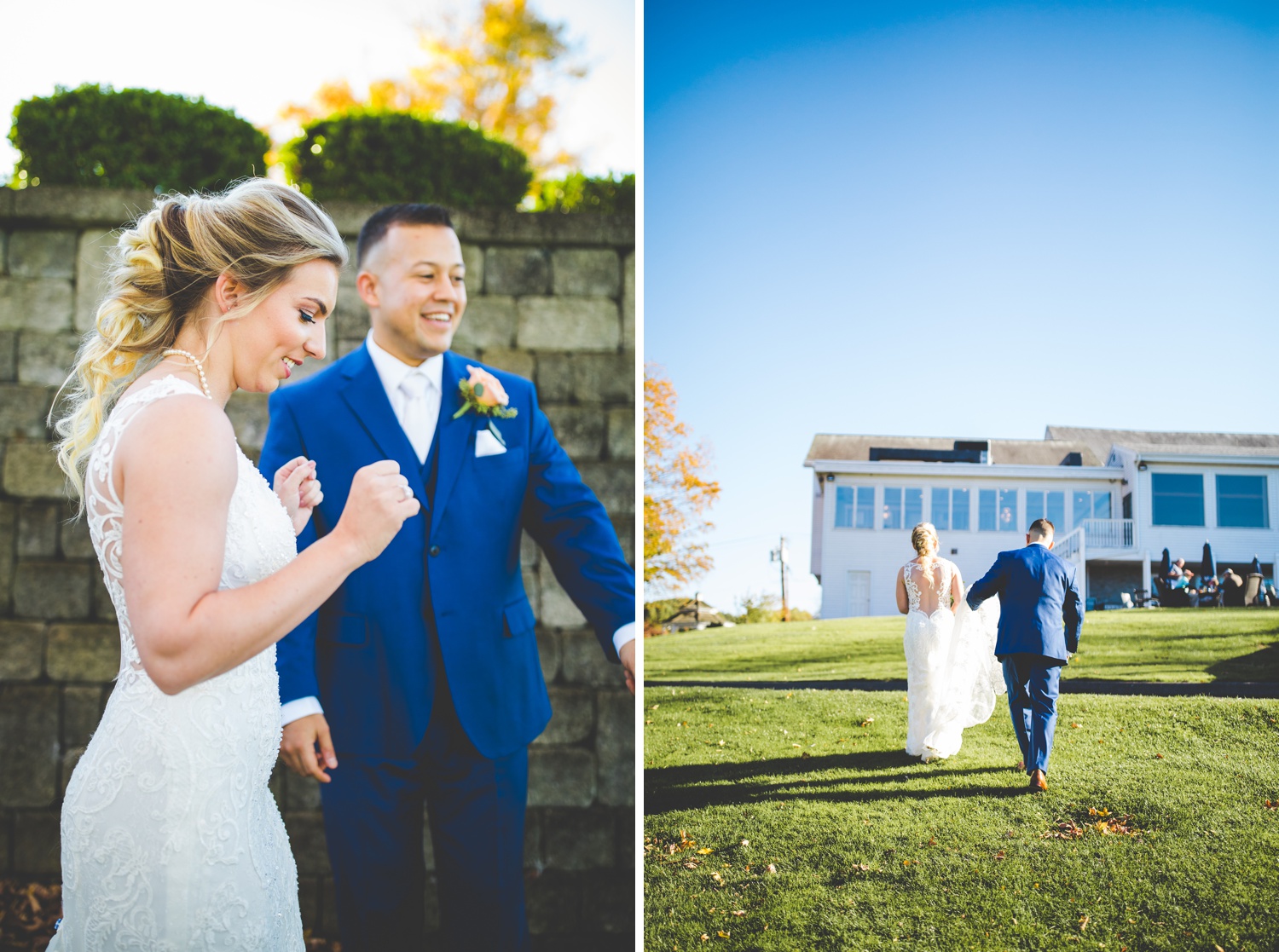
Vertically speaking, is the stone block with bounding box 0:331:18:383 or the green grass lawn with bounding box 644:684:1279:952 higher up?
the stone block with bounding box 0:331:18:383

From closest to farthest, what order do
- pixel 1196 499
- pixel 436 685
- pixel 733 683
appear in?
pixel 436 685
pixel 1196 499
pixel 733 683

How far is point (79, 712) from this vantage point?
3.18 m

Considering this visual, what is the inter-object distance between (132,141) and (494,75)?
343cm

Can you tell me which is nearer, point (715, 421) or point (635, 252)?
point (635, 252)

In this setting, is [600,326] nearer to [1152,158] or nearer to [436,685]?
[436,685]

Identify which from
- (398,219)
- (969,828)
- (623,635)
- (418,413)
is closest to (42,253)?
(398,219)

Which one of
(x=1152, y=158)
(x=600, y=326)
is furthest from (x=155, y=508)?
(x=1152, y=158)

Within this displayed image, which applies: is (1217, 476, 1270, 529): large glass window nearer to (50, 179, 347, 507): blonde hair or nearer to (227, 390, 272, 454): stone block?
(50, 179, 347, 507): blonde hair

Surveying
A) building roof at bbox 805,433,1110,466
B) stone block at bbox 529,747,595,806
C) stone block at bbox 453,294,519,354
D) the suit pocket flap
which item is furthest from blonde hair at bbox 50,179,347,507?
building roof at bbox 805,433,1110,466

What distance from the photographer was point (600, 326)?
3359 millimetres

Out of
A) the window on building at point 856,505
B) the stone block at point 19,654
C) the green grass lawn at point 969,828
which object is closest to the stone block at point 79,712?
the stone block at point 19,654

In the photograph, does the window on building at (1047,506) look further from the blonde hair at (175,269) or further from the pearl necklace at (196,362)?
the pearl necklace at (196,362)

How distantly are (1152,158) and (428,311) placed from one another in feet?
8.55

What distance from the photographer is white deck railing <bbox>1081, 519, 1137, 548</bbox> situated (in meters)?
3.19
